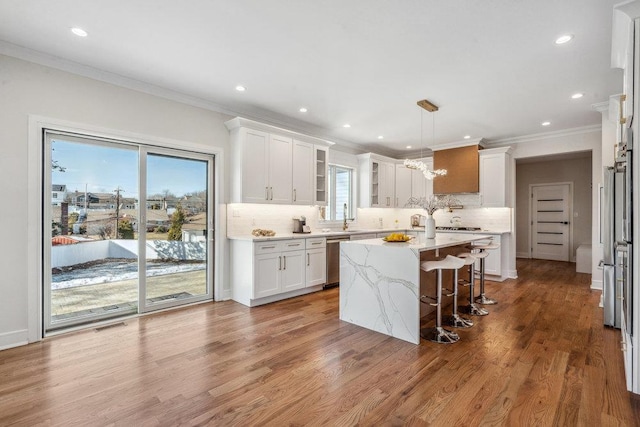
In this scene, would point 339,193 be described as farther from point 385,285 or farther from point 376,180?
point 385,285

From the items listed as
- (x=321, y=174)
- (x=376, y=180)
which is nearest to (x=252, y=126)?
(x=321, y=174)

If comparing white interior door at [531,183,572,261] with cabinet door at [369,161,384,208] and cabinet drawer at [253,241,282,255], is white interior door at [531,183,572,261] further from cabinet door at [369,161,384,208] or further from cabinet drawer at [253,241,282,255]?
cabinet drawer at [253,241,282,255]

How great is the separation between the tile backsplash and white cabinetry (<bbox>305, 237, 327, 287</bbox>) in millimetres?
649

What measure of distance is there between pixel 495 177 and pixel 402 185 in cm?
196

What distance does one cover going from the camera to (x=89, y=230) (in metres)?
3.51

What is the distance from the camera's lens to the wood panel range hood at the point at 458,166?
A: 20.9 feet

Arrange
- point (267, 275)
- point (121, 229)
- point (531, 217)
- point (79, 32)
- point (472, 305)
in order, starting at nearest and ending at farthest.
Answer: point (79, 32) < point (121, 229) < point (472, 305) < point (267, 275) < point (531, 217)

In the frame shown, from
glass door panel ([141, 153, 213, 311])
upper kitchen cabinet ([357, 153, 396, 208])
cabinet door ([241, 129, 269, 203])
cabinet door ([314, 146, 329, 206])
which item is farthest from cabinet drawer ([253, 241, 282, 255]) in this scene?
upper kitchen cabinet ([357, 153, 396, 208])

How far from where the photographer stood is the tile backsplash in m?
4.71

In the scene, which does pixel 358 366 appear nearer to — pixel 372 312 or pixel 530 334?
pixel 372 312

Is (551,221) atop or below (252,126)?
below

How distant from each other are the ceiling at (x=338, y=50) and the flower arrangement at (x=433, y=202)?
2558mm

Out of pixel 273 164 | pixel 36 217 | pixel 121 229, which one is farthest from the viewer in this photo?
pixel 273 164

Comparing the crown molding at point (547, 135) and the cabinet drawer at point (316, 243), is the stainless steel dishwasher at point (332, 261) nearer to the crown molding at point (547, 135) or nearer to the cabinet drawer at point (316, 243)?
the cabinet drawer at point (316, 243)
